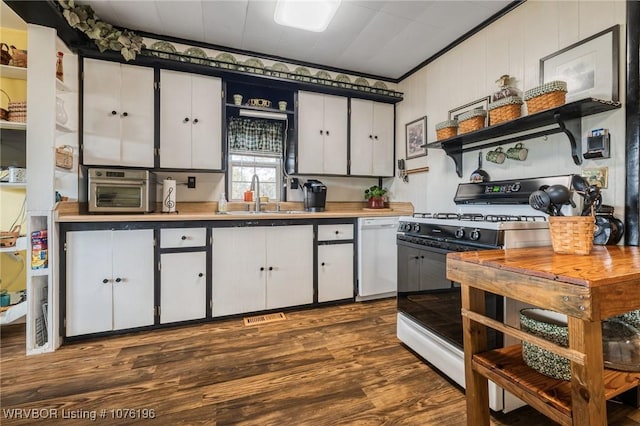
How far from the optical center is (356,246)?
2945 millimetres

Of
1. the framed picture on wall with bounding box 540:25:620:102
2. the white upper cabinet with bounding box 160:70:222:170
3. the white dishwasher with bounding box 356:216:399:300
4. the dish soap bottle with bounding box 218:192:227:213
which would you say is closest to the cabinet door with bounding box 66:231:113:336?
the white upper cabinet with bounding box 160:70:222:170

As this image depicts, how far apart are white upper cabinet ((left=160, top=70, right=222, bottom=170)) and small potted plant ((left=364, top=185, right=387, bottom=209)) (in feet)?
5.92

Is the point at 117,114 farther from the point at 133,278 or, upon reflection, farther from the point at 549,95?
the point at 549,95

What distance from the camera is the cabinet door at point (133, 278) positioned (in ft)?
7.20

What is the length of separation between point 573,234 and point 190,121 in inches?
114

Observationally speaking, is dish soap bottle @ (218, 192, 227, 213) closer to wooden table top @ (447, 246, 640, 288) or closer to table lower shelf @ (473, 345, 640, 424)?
wooden table top @ (447, 246, 640, 288)

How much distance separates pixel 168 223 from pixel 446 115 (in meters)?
2.77

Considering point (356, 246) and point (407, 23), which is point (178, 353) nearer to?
point (356, 246)

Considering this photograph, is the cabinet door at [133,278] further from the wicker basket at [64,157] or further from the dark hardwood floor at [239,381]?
the wicker basket at [64,157]

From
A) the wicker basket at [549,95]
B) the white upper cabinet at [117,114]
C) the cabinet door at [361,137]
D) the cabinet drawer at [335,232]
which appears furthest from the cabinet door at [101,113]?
the wicker basket at [549,95]

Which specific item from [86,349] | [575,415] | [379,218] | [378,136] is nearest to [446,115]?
[378,136]

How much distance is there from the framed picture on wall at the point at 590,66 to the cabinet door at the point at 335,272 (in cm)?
206

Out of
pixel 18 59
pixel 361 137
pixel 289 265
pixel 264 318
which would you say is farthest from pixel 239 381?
pixel 18 59

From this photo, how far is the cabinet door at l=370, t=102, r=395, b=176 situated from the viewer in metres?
3.52
